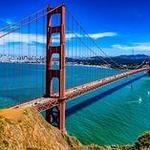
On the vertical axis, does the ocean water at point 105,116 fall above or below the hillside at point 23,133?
below

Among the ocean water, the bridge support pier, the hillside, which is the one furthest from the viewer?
the bridge support pier

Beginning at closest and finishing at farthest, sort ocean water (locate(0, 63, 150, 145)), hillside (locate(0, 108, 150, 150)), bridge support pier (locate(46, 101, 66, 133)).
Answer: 1. hillside (locate(0, 108, 150, 150))
2. ocean water (locate(0, 63, 150, 145))
3. bridge support pier (locate(46, 101, 66, 133))

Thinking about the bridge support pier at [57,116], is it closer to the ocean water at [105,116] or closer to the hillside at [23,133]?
the ocean water at [105,116]

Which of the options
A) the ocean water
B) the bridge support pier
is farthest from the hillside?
the bridge support pier

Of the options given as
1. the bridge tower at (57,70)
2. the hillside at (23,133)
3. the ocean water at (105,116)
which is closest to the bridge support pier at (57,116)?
the bridge tower at (57,70)

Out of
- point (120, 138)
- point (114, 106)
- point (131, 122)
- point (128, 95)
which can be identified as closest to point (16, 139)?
point (120, 138)

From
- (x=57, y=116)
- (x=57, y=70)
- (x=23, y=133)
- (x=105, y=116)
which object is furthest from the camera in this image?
(x=105, y=116)

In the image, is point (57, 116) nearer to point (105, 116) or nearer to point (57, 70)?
point (57, 70)

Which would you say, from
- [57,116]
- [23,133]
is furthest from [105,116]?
[23,133]

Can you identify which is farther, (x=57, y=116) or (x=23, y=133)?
(x=57, y=116)

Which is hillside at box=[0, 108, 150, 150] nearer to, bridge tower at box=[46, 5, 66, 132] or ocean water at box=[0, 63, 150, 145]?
ocean water at box=[0, 63, 150, 145]

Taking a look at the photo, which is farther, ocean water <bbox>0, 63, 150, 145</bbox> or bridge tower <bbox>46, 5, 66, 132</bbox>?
bridge tower <bbox>46, 5, 66, 132</bbox>
